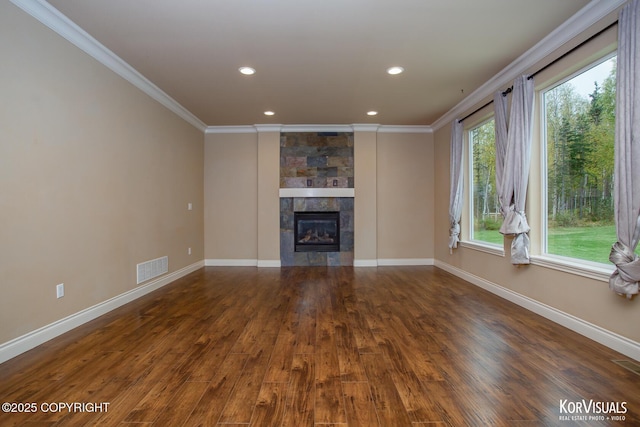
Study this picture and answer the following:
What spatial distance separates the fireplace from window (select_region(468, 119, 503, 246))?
2.51 m

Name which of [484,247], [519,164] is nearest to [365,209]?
[484,247]

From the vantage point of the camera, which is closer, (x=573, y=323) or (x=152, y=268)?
(x=573, y=323)

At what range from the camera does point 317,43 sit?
3.13 meters

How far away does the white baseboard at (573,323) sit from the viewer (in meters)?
2.32

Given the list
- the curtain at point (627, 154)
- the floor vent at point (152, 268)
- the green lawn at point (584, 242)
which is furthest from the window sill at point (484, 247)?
the floor vent at point (152, 268)

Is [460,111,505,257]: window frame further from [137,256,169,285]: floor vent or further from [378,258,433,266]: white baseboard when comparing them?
[137,256,169,285]: floor vent

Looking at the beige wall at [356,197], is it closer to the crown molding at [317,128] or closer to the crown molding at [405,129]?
the crown molding at [405,129]

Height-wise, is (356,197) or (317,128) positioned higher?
(317,128)

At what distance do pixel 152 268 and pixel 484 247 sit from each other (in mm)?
4657

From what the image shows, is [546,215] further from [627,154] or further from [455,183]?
[455,183]

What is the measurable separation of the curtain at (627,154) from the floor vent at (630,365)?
47 centimetres

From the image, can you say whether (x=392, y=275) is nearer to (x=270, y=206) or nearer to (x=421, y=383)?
(x=270, y=206)

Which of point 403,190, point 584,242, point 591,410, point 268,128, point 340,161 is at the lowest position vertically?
point 591,410

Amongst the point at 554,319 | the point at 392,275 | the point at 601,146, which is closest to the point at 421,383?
the point at 554,319
